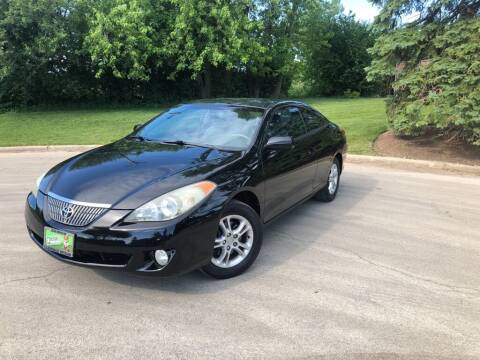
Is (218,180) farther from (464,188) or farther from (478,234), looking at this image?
(464,188)

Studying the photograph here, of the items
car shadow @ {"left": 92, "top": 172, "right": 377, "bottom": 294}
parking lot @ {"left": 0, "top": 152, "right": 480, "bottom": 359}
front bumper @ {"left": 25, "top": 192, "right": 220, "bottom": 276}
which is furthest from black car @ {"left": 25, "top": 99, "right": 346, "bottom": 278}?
parking lot @ {"left": 0, "top": 152, "right": 480, "bottom": 359}

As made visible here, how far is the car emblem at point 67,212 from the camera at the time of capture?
3.15 metres

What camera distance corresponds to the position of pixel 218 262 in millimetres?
3529

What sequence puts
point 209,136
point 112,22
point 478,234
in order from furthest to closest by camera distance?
point 112,22
point 478,234
point 209,136

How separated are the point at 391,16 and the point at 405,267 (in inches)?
309

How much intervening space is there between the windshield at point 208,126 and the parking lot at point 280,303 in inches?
47.3

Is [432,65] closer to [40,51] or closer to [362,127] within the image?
[362,127]

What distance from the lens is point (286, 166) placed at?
4.38 m

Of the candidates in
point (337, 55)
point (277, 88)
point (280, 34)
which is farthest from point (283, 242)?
point (337, 55)

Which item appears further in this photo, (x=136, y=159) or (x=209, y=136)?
(x=209, y=136)

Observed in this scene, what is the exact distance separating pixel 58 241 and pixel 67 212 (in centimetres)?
23

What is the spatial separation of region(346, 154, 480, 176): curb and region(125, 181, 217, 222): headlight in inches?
258

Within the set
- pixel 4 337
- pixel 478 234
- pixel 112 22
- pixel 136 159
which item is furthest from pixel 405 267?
pixel 112 22

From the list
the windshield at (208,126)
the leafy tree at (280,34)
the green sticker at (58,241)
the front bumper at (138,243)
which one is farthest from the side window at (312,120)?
the leafy tree at (280,34)
